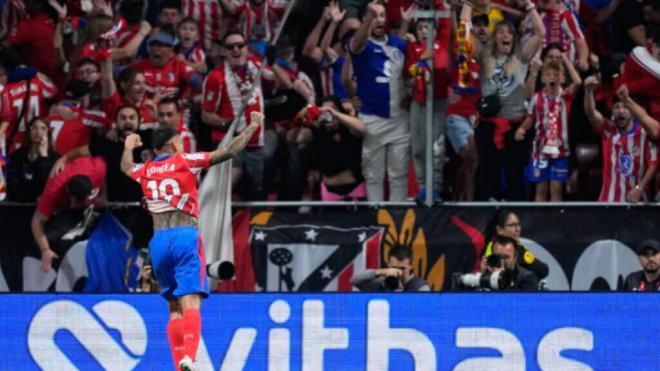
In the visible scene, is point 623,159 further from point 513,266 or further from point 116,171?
point 116,171

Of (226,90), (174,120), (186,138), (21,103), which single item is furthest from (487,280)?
(21,103)

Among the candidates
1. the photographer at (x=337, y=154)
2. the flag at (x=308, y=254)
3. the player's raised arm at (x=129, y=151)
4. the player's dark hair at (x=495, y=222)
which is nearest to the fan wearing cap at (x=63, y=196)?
the flag at (x=308, y=254)

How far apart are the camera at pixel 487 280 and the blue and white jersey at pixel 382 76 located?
2665 millimetres

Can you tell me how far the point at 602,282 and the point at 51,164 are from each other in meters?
5.37

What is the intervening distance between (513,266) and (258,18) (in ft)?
16.1

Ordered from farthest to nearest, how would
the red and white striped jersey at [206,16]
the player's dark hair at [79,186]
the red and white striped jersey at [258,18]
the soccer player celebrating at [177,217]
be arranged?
the red and white striped jersey at [206,16]
the red and white striped jersey at [258,18]
the player's dark hair at [79,186]
the soccer player celebrating at [177,217]

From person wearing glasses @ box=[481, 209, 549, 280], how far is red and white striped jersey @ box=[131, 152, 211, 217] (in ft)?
8.81

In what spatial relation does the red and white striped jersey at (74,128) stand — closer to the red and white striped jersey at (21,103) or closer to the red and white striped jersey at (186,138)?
the red and white striped jersey at (21,103)

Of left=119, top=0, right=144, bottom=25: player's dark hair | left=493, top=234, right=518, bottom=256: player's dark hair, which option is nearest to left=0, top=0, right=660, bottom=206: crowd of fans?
left=119, top=0, right=144, bottom=25: player's dark hair

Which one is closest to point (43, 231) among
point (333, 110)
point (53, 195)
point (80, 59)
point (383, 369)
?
point (53, 195)

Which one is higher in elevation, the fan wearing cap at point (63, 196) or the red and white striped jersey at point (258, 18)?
the red and white striped jersey at point (258, 18)

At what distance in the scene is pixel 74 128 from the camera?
1501cm

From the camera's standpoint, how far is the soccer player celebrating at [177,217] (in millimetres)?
11266

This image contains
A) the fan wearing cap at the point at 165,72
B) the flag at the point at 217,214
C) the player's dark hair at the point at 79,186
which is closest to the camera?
the flag at the point at 217,214
